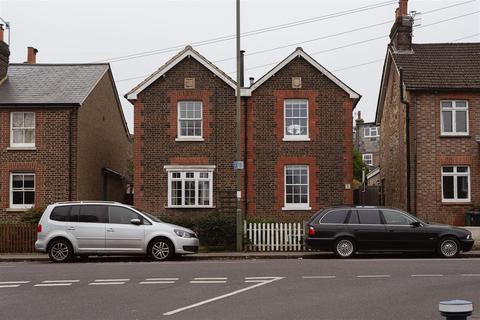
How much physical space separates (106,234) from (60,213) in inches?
65.7

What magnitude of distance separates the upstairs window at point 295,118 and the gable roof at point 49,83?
8.93 meters

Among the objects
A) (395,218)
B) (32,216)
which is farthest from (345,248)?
(32,216)

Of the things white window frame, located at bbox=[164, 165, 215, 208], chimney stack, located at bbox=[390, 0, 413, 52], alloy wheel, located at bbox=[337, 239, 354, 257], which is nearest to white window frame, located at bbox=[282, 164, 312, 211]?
white window frame, located at bbox=[164, 165, 215, 208]

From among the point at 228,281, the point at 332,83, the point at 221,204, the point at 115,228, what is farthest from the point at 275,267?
the point at 332,83

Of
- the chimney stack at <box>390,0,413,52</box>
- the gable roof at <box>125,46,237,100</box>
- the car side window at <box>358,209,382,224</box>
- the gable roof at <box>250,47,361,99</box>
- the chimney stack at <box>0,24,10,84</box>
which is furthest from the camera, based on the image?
the chimney stack at <box>0,24,10,84</box>

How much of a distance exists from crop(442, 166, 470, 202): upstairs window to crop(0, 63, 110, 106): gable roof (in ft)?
51.9

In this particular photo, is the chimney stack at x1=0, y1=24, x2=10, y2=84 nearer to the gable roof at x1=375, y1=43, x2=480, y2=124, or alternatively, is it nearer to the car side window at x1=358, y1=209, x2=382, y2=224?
the gable roof at x1=375, y1=43, x2=480, y2=124

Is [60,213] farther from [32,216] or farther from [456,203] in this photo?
[456,203]

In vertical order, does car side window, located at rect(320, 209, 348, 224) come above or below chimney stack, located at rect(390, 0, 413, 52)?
below

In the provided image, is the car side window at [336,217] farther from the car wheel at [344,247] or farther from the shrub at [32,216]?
the shrub at [32,216]

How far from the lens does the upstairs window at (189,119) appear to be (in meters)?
27.3

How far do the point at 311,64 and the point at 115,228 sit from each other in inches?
479

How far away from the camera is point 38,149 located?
90.0 feet

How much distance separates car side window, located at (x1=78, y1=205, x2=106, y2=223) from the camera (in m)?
19.4
